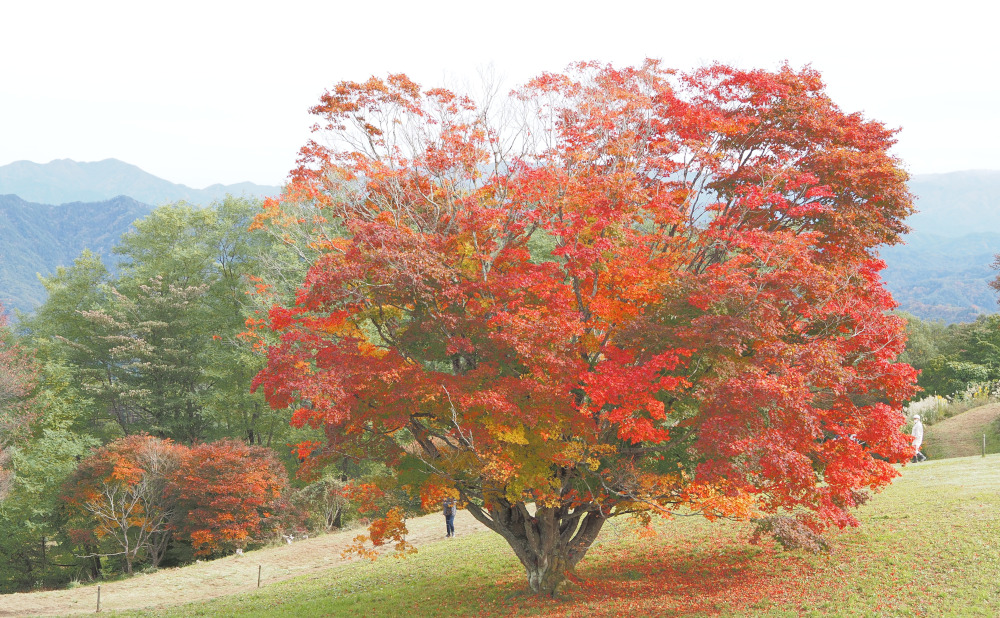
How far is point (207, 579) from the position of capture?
19141 millimetres

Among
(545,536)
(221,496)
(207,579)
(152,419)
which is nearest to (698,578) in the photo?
(545,536)

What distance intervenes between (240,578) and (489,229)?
1425 cm

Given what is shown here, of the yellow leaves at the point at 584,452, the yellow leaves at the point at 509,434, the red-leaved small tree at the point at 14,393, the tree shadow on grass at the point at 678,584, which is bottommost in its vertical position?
the tree shadow on grass at the point at 678,584

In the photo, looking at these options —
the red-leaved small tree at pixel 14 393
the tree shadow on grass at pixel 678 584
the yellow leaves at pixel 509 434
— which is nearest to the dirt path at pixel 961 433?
the tree shadow on grass at pixel 678 584

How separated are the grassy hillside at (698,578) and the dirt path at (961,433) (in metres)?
4.00

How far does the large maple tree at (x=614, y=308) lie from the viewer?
9070 mm

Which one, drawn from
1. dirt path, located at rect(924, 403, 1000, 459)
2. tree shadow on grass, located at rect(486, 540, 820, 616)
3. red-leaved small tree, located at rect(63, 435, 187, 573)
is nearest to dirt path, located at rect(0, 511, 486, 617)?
red-leaved small tree, located at rect(63, 435, 187, 573)

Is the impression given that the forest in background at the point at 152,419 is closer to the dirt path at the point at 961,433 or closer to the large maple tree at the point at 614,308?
the large maple tree at the point at 614,308

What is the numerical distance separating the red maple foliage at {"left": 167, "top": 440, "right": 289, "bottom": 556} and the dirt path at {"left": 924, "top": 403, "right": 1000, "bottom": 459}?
74.2ft

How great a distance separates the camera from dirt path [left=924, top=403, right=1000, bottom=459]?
22078mm

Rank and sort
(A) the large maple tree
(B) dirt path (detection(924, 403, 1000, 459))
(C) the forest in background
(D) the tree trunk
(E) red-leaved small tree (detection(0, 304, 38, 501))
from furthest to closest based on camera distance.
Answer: (E) red-leaved small tree (detection(0, 304, 38, 501)) → (C) the forest in background → (B) dirt path (detection(924, 403, 1000, 459)) → (D) the tree trunk → (A) the large maple tree

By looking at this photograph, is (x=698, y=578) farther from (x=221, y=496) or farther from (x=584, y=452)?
(x=221, y=496)

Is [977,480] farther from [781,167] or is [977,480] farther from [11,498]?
[11,498]

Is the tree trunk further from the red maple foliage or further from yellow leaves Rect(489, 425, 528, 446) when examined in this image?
the red maple foliage
